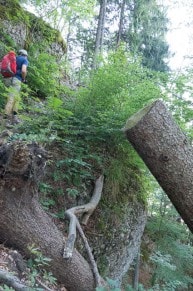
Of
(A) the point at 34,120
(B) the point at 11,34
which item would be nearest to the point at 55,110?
(A) the point at 34,120

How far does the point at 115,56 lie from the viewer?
666cm

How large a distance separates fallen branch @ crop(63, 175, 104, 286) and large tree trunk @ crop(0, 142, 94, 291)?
0.29 feet

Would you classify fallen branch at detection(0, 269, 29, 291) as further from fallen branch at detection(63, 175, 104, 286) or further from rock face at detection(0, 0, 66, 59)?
rock face at detection(0, 0, 66, 59)

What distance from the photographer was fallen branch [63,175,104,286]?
3.88 m

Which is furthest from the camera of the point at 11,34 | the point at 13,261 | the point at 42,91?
the point at 11,34

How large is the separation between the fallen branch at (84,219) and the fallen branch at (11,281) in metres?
1.02

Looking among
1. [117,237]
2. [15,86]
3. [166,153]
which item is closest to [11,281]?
[166,153]

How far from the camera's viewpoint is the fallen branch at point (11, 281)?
2.75m

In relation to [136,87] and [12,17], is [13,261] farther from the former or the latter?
[12,17]

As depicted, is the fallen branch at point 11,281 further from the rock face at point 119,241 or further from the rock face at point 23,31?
the rock face at point 23,31

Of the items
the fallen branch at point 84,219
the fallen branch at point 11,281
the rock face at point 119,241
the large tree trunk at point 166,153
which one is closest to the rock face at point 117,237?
the rock face at point 119,241

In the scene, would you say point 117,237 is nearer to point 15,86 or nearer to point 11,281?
point 11,281

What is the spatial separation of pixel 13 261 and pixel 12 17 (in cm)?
811

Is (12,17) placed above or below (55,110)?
above
